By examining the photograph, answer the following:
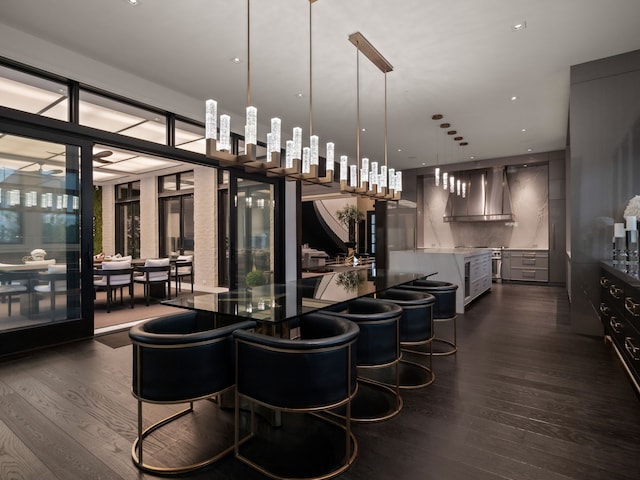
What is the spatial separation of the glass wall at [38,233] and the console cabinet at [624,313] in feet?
17.1

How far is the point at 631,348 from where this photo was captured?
8.59 feet

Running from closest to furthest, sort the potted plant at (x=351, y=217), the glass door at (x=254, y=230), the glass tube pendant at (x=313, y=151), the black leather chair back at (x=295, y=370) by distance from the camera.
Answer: the black leather chair back at (x=295, y=370) < the glass tube pendant at (x=313, y=151) < the glass door at (x=254, y=230) < the potted plant at (x=351, y=217)

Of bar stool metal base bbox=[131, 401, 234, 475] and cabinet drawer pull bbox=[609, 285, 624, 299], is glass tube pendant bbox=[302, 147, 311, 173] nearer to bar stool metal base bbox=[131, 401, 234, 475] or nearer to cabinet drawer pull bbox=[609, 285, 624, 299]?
bar stool metal base bbox=[131, 401, 234, 475]

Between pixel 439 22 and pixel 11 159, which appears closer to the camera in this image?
pixel 439 22

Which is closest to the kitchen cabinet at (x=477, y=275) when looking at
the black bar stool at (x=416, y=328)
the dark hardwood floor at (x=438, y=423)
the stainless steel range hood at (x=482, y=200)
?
the stainless steel range hood at (x=482, y=200)

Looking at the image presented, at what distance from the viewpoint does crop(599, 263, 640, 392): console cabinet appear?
8.16ft

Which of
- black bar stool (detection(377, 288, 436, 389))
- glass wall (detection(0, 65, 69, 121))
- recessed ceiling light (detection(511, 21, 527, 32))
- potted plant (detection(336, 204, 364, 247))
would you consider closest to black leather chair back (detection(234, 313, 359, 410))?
black bar stool (detection(377, 288, 436, 389))

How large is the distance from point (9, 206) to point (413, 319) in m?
4.05

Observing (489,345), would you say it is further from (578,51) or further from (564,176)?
(564,176)

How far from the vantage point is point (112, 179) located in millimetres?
10469

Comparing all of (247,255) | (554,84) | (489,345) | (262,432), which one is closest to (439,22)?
(554,84)

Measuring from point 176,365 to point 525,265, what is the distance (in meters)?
8.96

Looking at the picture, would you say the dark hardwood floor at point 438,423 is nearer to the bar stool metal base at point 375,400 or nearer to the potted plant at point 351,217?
the bar stool metal base at point 375,400

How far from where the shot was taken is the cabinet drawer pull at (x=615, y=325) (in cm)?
301
